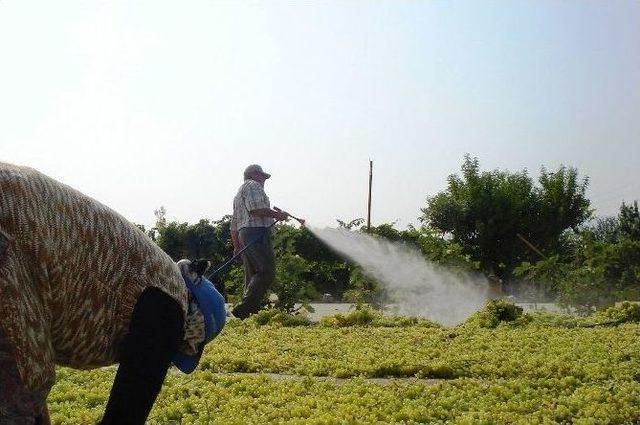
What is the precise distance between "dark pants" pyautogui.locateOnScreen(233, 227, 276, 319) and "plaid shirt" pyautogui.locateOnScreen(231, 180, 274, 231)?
0.11 metres

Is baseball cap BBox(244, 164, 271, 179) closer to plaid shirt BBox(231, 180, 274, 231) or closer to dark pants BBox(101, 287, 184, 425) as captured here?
plaid shirt BBox(231, 180, 274, 231)

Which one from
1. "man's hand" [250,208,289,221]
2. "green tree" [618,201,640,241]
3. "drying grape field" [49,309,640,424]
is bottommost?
"drying grape field" [49,309,640,424]

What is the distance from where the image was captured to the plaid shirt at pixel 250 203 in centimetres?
1163

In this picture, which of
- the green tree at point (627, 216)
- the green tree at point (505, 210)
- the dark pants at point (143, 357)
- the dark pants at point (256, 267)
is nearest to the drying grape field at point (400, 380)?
the dark pants at point (256, 267)

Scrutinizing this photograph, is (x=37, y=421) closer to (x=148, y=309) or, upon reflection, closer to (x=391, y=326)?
(x=148, y=309)

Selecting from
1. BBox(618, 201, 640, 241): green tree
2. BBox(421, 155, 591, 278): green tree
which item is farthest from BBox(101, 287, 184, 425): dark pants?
BBox(618, 201, 640, 241): green tree

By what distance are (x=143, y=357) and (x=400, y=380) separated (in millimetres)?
3999

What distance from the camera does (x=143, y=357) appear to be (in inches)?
106

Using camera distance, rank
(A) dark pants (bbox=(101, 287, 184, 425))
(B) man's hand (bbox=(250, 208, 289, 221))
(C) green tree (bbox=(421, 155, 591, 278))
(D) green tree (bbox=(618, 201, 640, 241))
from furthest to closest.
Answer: (D) green tree (bbox=(618, 201, 640, 241)) → (C) green tree (bbox=(421, 155, 591, 278)) → (B) man's hand (bbox=(250, 208, 289, 221)) → (A) dark pants (bbox=(101, 287, 184, 425))

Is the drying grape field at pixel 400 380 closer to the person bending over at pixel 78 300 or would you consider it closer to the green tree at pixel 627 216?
the person bending over at pixel 78 300

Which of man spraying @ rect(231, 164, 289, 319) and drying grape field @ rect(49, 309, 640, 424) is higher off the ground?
man spraying @ rect(231, 164, 289, 319)

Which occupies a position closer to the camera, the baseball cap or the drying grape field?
the drying grape field

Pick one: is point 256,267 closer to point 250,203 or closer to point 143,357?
point 250,203

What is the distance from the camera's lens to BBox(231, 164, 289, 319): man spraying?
1162 cm
